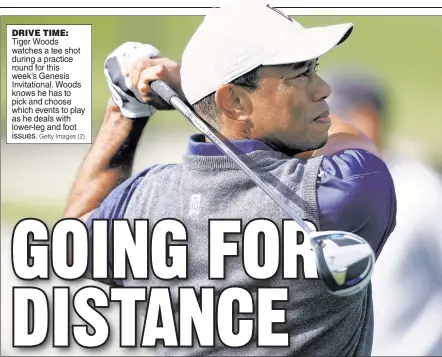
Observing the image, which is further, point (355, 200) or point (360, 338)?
point (360, 338)

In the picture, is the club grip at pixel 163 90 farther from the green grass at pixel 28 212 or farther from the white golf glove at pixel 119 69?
the green grass at pixel 28 212

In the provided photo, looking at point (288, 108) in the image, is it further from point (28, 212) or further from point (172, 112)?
point (28, 212)

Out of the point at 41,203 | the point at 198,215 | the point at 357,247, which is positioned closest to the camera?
the point at 357,247

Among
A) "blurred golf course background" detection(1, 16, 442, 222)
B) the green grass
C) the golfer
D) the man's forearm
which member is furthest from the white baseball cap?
the green grass

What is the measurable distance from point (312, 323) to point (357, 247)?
0.22 m

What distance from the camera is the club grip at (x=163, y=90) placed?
1.97 metres

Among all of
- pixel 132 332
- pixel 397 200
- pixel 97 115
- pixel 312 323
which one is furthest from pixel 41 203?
pixel 397 200

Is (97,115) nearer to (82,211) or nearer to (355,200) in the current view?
(82,211)

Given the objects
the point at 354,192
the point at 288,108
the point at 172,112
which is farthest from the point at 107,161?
the point at 354,192

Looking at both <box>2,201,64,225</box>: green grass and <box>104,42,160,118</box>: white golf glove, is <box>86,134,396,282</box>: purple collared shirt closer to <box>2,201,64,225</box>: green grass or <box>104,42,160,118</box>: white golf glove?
<box>104,42,160,118</box>: white golf glove

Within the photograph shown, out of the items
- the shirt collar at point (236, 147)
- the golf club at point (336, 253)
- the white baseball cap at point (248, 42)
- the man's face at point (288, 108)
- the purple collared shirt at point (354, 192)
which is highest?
the white baseball cap at point (248, 42)

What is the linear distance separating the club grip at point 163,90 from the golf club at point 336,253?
0.19 meters

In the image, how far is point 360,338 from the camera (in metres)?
1.96

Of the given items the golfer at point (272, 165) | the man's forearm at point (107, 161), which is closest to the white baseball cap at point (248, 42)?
the golfer at point (272, 165)
